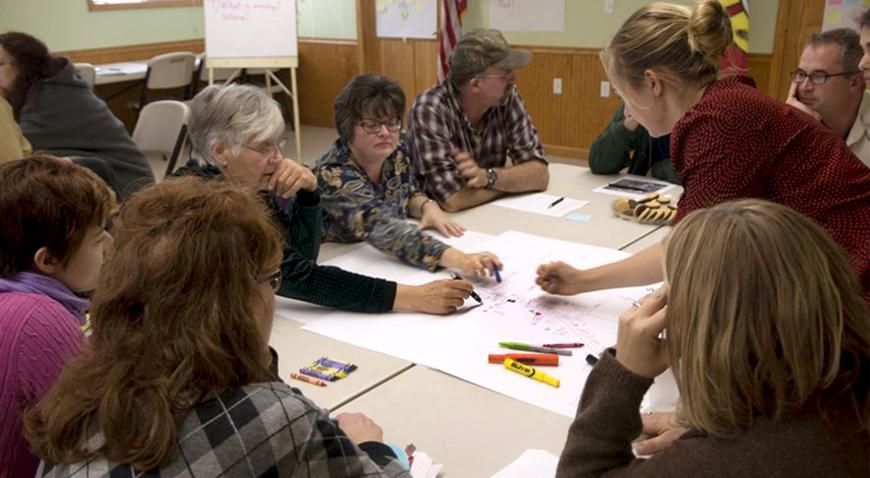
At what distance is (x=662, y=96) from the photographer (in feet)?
5.49

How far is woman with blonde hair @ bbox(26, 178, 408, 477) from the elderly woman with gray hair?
853mm

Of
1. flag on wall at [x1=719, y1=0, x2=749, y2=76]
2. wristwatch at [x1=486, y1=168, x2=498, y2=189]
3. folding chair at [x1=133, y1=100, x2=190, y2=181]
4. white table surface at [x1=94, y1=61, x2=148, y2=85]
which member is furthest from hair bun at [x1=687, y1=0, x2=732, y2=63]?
white table surface at [x1=94, y1=61, x2=148, y2=85]

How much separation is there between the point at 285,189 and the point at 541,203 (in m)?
1.08

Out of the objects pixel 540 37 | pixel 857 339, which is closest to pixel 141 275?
pixel 857 339

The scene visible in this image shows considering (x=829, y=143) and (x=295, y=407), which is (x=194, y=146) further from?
(x=829, y=143)

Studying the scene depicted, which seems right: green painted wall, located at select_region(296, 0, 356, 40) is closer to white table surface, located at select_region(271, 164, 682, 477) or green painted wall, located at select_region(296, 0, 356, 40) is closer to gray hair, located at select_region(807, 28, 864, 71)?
gray hair, located at select_region(807, 28, 864, 71)

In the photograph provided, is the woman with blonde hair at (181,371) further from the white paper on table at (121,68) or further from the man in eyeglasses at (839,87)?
the white paper on table at (121,68)

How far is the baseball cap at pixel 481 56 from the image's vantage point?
8.78 feet

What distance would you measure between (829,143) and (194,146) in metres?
1.48

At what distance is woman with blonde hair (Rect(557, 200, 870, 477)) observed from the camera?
813 millimetres

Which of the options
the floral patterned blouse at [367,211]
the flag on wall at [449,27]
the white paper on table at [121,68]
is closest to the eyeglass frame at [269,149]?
the floral patterned blouse at [367,211]

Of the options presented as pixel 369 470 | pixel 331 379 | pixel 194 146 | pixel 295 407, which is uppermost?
pixel 194 146

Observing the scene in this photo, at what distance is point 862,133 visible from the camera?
256cm

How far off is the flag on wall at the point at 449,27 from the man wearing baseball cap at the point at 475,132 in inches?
128
